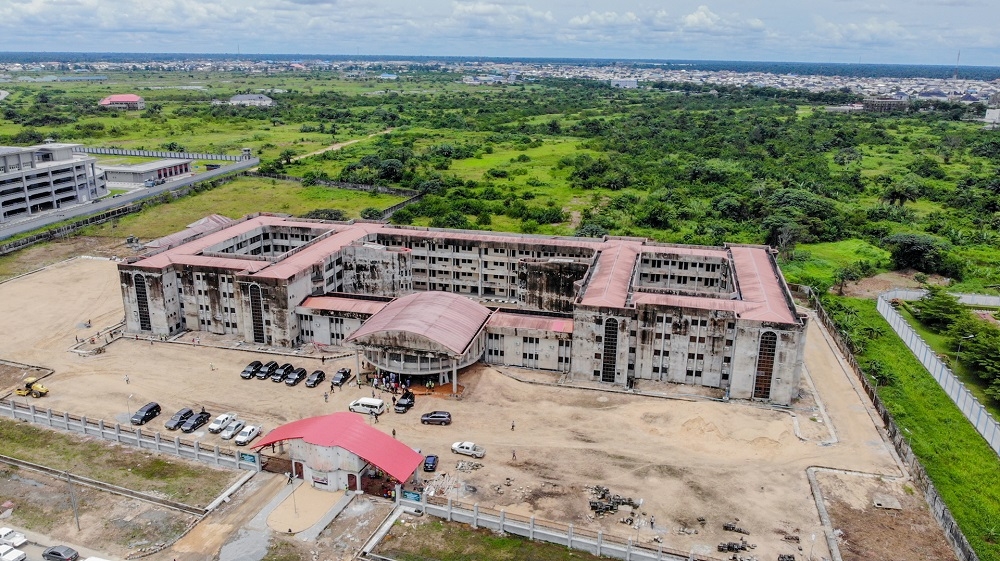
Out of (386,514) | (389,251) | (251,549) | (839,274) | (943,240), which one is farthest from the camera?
Result: (943,240)

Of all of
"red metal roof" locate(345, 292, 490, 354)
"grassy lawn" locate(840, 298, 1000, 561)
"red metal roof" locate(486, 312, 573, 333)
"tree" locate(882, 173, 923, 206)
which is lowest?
"grassy lawn" locate(840, 298, 1000, 561)

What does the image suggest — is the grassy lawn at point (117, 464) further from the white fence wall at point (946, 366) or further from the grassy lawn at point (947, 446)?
the white fence wall at point (946, 366)

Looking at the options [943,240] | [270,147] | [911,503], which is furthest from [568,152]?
[911,503]

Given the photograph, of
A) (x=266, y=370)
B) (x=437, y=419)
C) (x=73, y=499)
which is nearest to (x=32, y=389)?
(x=266, y=370)

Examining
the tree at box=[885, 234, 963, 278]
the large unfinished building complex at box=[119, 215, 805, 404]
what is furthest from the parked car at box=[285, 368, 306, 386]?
the tree at box=[885, 234, 963, 278]

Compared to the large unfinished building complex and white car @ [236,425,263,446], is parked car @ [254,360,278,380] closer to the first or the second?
the large unfinished building complex

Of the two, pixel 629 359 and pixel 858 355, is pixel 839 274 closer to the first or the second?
pixel 858 355

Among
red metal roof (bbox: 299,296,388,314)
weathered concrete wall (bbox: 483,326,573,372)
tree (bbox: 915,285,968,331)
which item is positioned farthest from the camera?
tree (bbox: 915,285,968,331)
